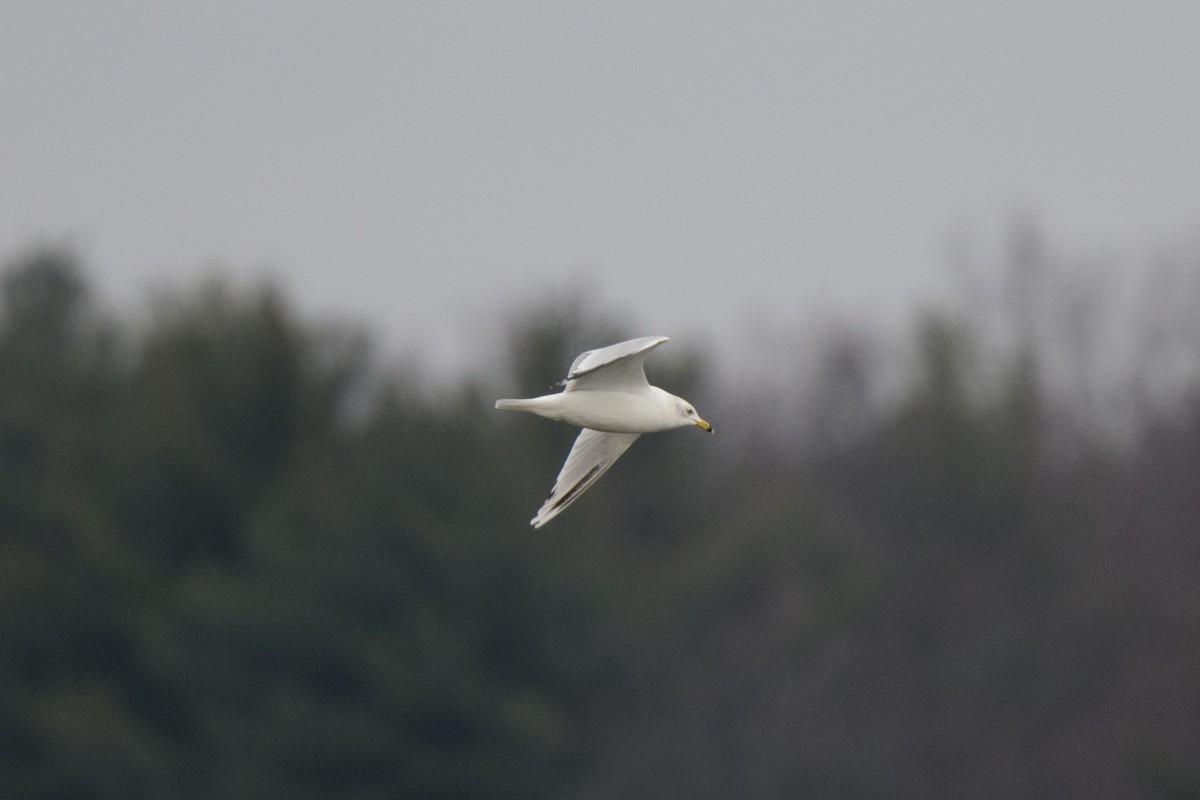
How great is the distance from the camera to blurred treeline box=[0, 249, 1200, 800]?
2541cm

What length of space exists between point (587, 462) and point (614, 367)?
149 centimetres

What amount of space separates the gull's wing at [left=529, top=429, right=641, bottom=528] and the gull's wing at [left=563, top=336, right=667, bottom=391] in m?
0.89

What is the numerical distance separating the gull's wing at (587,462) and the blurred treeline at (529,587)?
45.2 feet

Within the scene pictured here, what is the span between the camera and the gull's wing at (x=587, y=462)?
10914 mm

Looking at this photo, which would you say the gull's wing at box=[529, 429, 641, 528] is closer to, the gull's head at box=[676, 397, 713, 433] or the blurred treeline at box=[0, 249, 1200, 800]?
the gull's head at box=[676, 397, 713, 433]

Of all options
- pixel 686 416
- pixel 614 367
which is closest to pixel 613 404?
pixel 614 367

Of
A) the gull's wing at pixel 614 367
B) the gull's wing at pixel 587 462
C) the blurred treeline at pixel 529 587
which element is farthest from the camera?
the blurred treeline at pixel 529 587

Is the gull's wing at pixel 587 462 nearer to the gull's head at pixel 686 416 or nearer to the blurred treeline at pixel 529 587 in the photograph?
the gull's head at pixel 686 416

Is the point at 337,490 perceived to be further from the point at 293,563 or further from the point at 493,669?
the point at 493,669

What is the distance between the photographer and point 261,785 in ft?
81.5

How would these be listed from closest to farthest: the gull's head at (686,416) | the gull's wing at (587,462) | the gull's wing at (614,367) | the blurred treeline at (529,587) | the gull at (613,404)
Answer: the gull's wing at (614,367)
the gull at (613,404)
the gull's head at (686,416)
the gull's wing at (587,462)
the blurred treeline at (529,587)

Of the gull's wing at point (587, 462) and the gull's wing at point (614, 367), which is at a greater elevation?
the gull's wing at point (614, 367)

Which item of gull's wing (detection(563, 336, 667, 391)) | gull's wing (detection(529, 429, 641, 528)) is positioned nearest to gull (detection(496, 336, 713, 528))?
gull's wing (detection(563, 336, 667, 391))

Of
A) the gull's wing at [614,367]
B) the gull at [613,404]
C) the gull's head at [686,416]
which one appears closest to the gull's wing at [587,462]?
the gull at [613,404]
